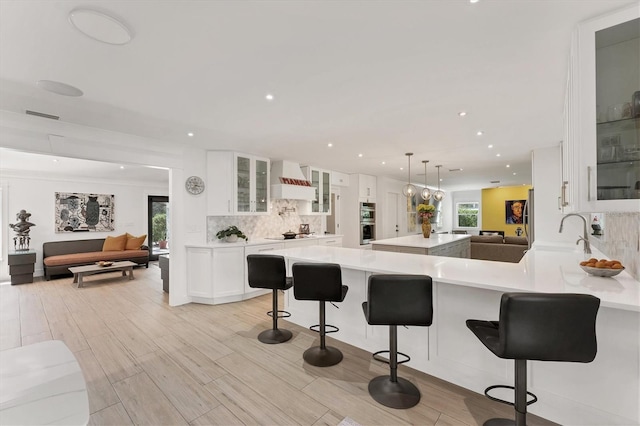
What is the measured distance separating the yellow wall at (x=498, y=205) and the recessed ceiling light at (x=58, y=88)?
Answer: 1316 cm

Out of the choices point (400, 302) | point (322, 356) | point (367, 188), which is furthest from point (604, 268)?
point (367, 188)

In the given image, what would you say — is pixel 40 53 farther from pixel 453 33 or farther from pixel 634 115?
pixel 634 115

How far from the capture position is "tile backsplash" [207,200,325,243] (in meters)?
5.02

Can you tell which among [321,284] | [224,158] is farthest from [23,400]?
[224,158]

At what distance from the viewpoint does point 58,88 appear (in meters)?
2.44

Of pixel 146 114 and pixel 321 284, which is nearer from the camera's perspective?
pixel 321 284

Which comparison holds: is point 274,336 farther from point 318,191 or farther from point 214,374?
point 318,191

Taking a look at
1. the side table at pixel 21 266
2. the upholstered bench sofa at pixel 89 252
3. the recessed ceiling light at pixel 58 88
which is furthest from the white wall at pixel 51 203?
the recessed ceiling light at pixel 58 88

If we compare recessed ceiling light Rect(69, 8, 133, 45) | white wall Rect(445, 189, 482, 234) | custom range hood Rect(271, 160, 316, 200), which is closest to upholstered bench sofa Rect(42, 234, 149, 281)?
custom range hood Rect(271, 160, 316, 200)

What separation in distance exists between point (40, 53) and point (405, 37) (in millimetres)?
2476

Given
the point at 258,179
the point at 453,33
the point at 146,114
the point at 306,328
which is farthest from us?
the point at 258,179

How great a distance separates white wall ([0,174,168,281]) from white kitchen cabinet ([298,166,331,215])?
5.68m

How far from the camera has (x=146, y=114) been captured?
310 cm

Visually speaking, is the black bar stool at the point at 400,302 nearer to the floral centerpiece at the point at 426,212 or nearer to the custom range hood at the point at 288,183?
the floral centerpiece at the point at 426,212
